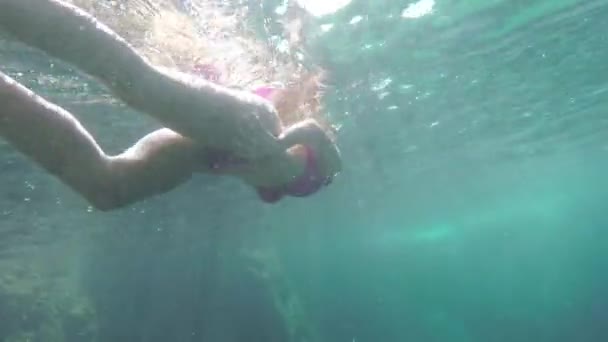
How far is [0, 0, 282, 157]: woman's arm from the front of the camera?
3.83 meters

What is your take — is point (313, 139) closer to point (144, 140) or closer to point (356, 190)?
point (144, 140)

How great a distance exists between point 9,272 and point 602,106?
40131 millimetres

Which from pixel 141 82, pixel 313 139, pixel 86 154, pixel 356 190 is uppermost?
pixel 141 82

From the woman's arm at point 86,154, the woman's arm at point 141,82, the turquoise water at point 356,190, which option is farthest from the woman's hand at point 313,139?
the turquoise water at point 356,190

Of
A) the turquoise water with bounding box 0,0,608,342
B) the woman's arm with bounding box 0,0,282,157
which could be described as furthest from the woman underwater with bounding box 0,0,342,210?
the turquoise water with bounding box 0,0,608,342

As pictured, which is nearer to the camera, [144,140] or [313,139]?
[144,140]

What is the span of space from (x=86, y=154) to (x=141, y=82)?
2.56 feet

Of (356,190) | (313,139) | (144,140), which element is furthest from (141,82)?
(356,190)

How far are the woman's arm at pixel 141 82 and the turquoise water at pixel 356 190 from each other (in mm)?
8482

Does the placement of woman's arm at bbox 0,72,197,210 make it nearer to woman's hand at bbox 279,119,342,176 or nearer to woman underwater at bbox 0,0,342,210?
woman underwater at bbox 0,0,342,210

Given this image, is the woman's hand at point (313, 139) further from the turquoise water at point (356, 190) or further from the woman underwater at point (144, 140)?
the turquoise water at point (356, 190)

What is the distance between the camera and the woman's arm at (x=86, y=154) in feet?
13.0

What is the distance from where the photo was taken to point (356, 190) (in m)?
36.5

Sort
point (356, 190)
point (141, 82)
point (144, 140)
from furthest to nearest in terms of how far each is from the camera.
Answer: point (356, 190) < point (144, 140) < point (141, 82)
